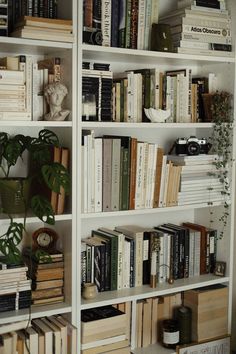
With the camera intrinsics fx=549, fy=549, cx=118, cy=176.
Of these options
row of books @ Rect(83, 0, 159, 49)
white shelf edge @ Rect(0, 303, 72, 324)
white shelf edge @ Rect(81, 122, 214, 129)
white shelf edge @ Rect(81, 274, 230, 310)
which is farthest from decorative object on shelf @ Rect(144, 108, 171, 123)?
white shelf edge @ Rect(0, 303, 72, 324)

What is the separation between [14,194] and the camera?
2.14 meters

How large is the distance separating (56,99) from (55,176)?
326mm

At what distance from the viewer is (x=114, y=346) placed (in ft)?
7.89

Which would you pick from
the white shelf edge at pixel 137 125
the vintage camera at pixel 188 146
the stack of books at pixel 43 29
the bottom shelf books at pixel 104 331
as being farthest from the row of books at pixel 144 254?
the stack of books at pixel 43 29

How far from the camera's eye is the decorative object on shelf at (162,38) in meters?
2.46

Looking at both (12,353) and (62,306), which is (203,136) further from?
(12,353)

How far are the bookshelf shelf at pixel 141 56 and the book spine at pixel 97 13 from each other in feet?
0.41

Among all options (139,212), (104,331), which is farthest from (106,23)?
(104,331)

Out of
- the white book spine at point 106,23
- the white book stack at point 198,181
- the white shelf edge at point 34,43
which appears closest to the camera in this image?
the white shelf edge at point 34,43

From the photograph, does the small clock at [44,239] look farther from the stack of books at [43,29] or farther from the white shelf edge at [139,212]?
the stack of books at [43,29]

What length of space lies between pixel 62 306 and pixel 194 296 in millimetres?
738

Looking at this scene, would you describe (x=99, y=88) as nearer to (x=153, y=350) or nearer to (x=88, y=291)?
(x=88, y=291)

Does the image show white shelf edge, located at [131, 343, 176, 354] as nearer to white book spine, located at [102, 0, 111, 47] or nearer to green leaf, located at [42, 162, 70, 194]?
green leaf, located at [42, 162, 70, 194]

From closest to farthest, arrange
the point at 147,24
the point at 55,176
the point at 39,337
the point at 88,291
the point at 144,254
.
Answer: the point at 55,176 → the point at 39,337 → the point at 88,291 → the point at 147,24 → the point at 144,254
